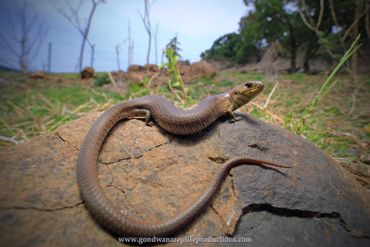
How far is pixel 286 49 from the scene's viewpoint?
28.5 meters

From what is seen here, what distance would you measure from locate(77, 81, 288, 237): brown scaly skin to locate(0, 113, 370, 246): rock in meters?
0.11

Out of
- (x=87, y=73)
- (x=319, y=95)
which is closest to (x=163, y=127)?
(x=319, y=95)

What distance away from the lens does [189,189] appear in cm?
237

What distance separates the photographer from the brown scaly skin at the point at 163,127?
193 cm

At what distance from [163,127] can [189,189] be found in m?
1.05

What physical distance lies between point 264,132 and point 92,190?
89.9 inches

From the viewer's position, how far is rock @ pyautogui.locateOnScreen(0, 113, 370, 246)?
1969 millimetres

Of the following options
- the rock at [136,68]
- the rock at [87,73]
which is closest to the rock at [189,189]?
the rock at [136,68]

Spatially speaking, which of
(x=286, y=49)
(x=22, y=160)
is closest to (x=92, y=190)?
(x=22, y=160)

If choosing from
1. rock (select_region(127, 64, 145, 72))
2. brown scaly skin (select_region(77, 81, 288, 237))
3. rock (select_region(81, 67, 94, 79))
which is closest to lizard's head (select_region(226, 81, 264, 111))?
brown scaly skin (select_region(77, 81, 288, 237))

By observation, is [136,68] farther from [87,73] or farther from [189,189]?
[189,189]

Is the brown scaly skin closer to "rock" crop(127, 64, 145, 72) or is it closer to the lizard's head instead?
the lizard's head

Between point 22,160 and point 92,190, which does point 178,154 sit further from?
point 22,160

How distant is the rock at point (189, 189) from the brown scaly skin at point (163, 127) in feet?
0.35
